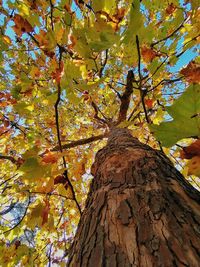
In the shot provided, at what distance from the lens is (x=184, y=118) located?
762 millimetres

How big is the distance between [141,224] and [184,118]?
405 mm

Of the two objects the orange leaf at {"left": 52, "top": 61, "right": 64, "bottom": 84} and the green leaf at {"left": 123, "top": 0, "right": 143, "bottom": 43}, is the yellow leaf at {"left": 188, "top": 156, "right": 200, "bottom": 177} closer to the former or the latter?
the green leaf at {"left": 123, "top": 0, "right": 143, "bottom": 43}

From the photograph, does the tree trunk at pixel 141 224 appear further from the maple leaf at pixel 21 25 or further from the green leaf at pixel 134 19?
the maple leaf at pixel 21 25

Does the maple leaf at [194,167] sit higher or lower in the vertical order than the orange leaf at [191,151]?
lower

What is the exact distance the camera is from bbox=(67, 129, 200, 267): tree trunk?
2.18 ft

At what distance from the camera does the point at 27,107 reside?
2.08m

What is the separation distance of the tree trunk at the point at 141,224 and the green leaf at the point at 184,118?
27 cm

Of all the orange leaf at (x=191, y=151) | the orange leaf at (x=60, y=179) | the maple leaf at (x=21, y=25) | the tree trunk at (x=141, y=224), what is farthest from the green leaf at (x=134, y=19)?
the maple leaf at (x=21, y=25)

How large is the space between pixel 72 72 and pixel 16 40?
2.42 m

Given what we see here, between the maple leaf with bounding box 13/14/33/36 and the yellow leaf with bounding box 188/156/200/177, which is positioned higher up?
the maple leaf with bounding box 13/14/33/36

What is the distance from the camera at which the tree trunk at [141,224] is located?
0.66 m

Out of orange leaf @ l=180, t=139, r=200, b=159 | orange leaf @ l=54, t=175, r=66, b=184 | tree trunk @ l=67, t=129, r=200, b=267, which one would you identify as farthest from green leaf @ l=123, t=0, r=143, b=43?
orange leaf @ l=54, t=175, r=66, b=184

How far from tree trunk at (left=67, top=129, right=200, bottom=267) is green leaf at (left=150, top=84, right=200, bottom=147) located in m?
0.27

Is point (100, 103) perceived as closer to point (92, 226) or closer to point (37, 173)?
point (37, 173)
